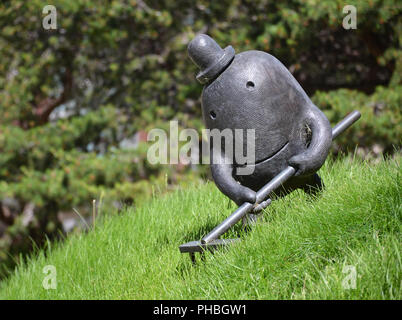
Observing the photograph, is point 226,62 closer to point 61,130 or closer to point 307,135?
point 307,135

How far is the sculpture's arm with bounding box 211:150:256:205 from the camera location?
2.86 meters

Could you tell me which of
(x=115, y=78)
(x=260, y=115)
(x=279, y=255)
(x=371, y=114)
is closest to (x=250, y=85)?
(x=260, y=115)

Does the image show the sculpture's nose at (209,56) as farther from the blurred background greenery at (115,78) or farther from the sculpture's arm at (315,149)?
the blurred background greenery at (115,78)

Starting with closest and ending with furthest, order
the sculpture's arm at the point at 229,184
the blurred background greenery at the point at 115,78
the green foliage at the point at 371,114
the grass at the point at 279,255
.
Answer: the grass at the point at 279,255 < the sculpture's arm at the point at 229,184 < the green foliage at the point at 371,114 < the blurred background greenery at the point at 115,78

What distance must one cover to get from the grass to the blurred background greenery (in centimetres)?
357

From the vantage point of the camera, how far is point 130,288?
296cm

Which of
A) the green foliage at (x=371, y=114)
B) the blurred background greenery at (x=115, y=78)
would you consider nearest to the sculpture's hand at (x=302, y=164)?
the green foliage at (x=371, y=114)

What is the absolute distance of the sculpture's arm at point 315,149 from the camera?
290 centimetres

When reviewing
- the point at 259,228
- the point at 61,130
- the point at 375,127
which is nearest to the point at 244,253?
the point at 259,228

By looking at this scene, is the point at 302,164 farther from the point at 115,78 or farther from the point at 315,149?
the point at 115,78

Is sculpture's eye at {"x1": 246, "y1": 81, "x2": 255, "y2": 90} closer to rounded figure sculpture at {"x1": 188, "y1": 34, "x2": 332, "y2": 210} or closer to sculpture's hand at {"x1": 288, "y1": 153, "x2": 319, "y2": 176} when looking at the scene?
rounded figure sculpture at {"x1": 188, "y1": 34, "x2": 332, "y2": 210}

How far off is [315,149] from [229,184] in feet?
1.77

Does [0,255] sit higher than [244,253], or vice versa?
[0,255]

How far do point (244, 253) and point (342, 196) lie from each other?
66 cm
